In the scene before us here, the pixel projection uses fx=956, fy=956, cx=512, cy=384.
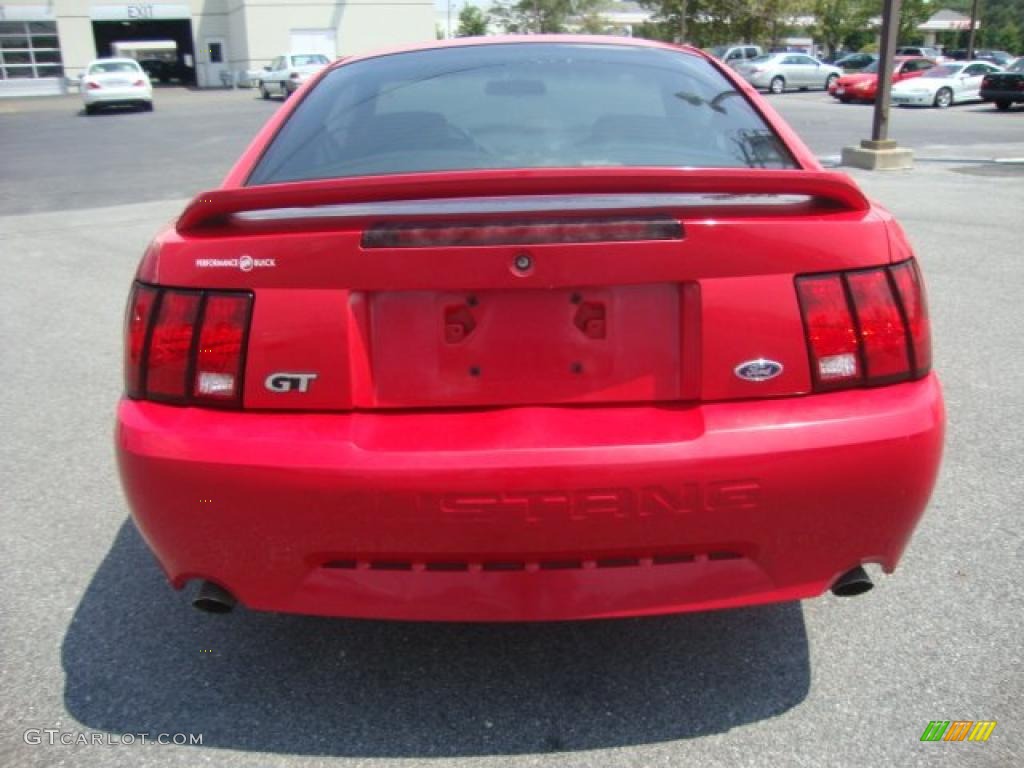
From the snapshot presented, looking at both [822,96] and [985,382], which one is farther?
[822,96]

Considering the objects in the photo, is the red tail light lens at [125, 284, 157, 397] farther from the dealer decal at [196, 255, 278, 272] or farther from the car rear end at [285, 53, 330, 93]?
the car rear end at [285, 53, 330, 93]

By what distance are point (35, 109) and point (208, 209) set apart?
37161 millimetres

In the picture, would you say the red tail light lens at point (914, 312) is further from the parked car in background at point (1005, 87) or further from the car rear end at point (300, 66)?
the car rear end at point (300, 66)

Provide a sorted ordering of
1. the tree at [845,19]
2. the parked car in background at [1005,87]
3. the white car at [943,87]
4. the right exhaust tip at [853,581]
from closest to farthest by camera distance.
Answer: the right exhaust tip at [853,581] < the parked car in background at [1005,87] < the white car at [943,87] < the tree at [845,19]

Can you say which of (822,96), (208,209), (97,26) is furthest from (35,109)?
(208,209)

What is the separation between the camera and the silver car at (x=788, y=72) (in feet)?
117

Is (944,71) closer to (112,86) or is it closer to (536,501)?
(112,86)

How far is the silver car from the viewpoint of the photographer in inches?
1410

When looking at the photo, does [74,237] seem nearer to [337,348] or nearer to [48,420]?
[48,420]

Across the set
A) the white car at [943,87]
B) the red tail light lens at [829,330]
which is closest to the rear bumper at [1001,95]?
the white car at [943,87]

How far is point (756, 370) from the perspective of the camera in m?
2.18

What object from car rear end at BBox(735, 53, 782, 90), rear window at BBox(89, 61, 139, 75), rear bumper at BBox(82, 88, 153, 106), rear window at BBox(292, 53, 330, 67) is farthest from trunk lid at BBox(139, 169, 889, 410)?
car rear end at BBox(735, 53, 782, 90)

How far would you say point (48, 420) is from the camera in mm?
4605

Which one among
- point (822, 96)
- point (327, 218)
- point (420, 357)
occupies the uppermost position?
point (327, 218)
